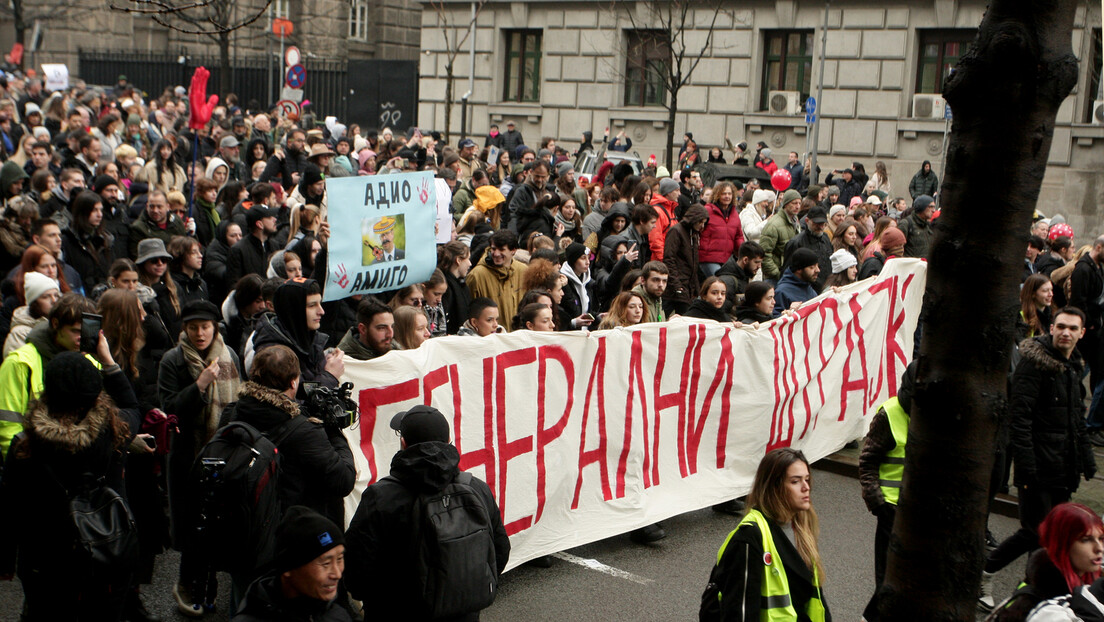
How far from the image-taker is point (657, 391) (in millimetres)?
7320

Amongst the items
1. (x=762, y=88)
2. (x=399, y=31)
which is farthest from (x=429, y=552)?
(x=399, y=31)

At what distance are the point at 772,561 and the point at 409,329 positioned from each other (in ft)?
9.70

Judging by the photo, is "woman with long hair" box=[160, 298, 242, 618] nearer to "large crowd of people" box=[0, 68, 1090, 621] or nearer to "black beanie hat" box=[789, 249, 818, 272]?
"large crowd of people" box=[0, 68, 1090, 621]

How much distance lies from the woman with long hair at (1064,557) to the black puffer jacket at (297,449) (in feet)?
9.01

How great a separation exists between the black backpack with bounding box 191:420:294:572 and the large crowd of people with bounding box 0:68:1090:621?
61 mm

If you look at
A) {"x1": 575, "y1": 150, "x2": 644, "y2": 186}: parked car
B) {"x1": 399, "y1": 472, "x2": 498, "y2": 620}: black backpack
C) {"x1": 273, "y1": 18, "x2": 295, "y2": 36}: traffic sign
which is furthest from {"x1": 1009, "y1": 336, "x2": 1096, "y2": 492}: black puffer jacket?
{"x1": 273, "y1": 18, "x2": 295, "y2": 36}: traffic sign

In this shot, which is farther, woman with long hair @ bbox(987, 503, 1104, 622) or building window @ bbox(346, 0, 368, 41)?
building window @ bbox(346, 0, 368, 41)

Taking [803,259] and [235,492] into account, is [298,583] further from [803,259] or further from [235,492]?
[803,259]

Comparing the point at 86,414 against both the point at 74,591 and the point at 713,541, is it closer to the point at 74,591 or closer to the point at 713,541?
the point at 74,591

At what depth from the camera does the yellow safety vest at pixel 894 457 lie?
5406 millimetres

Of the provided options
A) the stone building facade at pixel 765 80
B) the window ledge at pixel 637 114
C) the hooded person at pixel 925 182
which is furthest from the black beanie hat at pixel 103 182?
the window ledge at pixel 637 114

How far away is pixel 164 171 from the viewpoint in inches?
506

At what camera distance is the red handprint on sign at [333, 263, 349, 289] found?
7352mm

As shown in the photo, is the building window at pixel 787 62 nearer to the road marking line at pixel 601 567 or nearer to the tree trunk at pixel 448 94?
the tree trunk at pixel 448 94
